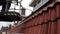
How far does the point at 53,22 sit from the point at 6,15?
1813 mm

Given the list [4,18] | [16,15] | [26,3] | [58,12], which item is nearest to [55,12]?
[58,12]

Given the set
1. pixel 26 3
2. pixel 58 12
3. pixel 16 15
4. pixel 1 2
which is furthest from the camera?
pixel 26 3

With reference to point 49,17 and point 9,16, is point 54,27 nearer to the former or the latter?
point 49,17

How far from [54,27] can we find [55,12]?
0.07 m

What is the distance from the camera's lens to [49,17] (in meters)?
0.82

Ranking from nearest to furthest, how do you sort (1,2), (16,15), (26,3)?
(16,15)
(1,2)
(26,3)

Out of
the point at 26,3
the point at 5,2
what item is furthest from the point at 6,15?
the point at 26,3

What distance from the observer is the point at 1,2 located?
2881mm

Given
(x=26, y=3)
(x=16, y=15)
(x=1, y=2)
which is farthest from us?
(x=26, y=3)

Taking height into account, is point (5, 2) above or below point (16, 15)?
above

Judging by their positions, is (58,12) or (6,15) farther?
(6,15)

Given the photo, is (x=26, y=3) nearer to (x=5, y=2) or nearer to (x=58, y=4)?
(x=5, y=2)

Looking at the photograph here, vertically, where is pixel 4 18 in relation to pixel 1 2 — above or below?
below

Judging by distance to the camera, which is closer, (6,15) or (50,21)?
(50,21)
